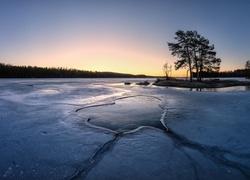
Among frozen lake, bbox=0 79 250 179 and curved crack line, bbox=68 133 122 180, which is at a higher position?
frozen lake, bbox=0 79 250 179

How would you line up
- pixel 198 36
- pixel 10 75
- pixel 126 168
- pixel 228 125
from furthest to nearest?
pixel 10 75 → pixel 198 36 → pixel 228 125 → pixel 126 168

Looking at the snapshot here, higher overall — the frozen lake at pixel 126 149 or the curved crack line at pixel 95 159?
the frozen lake at pixel 126 149

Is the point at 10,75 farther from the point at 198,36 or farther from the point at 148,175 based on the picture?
the point at 148,175

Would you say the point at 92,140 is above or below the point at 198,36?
below

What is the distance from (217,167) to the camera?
133 inches

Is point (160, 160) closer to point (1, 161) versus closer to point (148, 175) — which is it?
point (148, 175)

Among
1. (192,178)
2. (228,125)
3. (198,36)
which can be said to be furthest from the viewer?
(198,36)

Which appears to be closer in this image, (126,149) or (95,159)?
(95,159)

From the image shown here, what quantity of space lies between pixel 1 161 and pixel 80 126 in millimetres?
2898

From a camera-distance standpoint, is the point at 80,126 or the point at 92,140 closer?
the point at 92,140

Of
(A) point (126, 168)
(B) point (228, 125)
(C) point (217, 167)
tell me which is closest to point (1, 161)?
(A) point (126, 168)

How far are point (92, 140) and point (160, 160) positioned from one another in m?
2.15

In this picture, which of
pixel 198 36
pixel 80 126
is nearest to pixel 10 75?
pixel 198 36

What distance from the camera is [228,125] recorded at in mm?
6125
